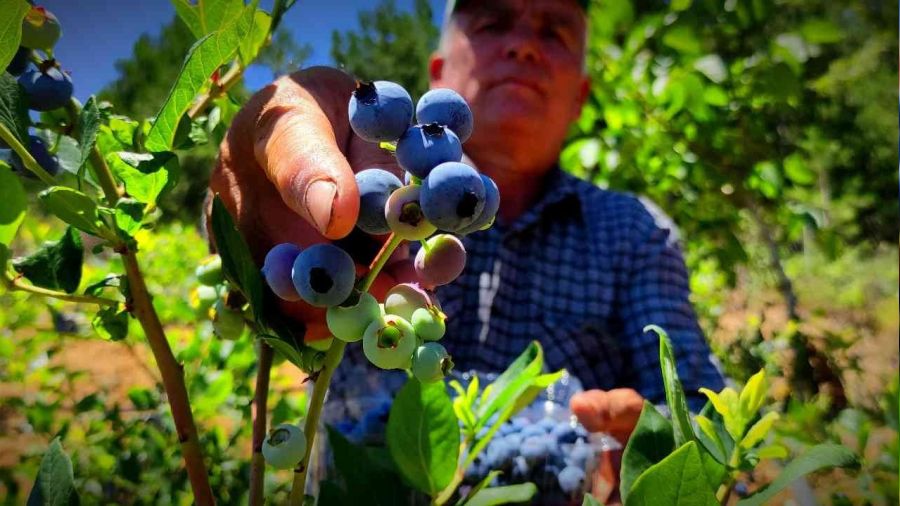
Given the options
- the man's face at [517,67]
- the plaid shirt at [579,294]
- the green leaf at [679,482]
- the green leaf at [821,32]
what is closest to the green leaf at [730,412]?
the green leaf at [679,482]

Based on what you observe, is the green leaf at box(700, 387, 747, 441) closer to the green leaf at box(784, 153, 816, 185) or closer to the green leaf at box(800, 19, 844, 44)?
the green leaf at box(800, 19, 844, 44)

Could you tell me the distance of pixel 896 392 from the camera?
604mm

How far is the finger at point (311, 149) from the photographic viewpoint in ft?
0.83

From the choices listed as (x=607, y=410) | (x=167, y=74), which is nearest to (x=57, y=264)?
(x=607, y=410)

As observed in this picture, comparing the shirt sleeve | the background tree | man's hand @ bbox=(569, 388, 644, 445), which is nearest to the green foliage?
the background tree

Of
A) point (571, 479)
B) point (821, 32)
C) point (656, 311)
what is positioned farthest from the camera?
point (821, 32)

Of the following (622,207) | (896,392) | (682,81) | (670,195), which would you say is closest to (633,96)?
(682,81)

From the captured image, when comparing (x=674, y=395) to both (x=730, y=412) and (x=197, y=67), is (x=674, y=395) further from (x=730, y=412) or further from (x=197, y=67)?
(x=197, y=67)

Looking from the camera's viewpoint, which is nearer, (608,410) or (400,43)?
(608,410)

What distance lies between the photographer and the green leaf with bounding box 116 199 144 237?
339 mm

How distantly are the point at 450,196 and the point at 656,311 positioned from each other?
2.98ft

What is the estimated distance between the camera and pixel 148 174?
0.35m

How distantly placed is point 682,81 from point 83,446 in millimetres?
1379

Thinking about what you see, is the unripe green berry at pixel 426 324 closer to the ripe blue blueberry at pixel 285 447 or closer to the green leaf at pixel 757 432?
the ripe blue blueberry at pixel 285 447
